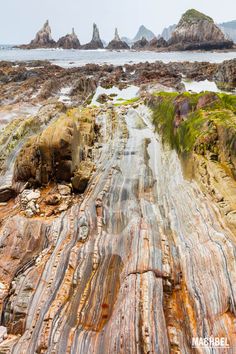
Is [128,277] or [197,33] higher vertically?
[197,33]

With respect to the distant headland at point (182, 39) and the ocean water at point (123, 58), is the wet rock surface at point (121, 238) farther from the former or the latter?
the distant headland at point (182, 39)

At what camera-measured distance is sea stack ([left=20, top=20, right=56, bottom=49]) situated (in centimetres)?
13700

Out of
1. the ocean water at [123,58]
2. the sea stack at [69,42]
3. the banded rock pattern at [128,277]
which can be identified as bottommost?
the banded rock pattern at [128,277]

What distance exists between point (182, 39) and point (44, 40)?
7257 cm

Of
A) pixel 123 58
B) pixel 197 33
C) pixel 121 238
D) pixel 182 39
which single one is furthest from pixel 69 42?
pixel 121 238

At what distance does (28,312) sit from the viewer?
231 inches

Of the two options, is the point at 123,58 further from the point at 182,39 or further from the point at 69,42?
the point at 69,42

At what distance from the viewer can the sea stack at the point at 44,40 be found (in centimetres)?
13700

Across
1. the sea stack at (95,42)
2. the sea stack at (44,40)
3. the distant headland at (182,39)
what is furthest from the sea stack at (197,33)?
the sea stack at (44,40)

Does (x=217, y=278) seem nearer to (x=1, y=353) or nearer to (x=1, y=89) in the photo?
(x=1, y=353)

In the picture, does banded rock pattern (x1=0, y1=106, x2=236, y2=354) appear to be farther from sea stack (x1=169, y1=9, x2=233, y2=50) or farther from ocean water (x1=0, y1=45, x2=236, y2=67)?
sea stack (x1=169, y1=9, x2=233, y2=50)

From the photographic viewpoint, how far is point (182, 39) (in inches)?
4515

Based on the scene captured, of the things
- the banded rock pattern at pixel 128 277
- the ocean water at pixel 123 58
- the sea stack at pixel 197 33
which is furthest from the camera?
the sea stack at pixel 197 33

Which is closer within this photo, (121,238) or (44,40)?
(121,238)
